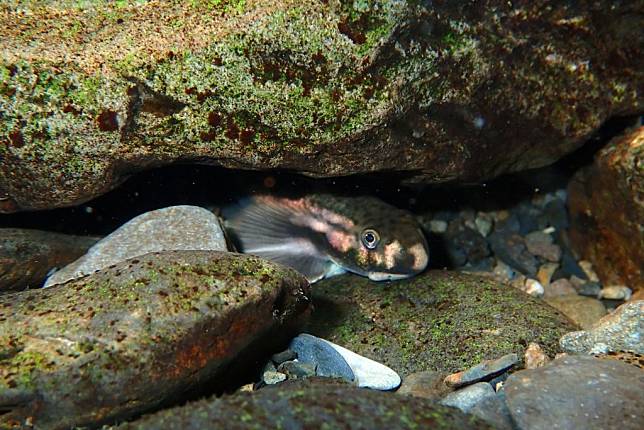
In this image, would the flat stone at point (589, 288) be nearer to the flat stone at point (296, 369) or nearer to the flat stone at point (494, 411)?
the flat stone at point (494, 411)

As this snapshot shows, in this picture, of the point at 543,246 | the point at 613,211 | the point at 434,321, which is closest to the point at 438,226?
the point at 543,246

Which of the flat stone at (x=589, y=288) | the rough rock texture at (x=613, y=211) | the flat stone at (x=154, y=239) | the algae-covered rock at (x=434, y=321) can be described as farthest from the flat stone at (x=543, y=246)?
the flat stone at (x=154, y=239)

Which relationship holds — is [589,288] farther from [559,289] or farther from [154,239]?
[154,239]

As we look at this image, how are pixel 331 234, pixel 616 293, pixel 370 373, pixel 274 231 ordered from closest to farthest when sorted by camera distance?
pixel 370 373, pixel 616 293, pixel 331 234, pixel 274 231

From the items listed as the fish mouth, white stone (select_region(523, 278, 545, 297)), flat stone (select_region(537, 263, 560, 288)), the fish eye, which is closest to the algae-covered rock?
the fish mouth

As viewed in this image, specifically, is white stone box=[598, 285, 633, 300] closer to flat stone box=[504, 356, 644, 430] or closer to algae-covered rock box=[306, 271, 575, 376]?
algae-covered rock box=[306, 271, 575, 376]

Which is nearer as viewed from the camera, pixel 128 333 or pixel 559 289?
pixel 128 333

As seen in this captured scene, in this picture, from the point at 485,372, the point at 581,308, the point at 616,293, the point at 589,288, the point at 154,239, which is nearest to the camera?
the point at 485,372
